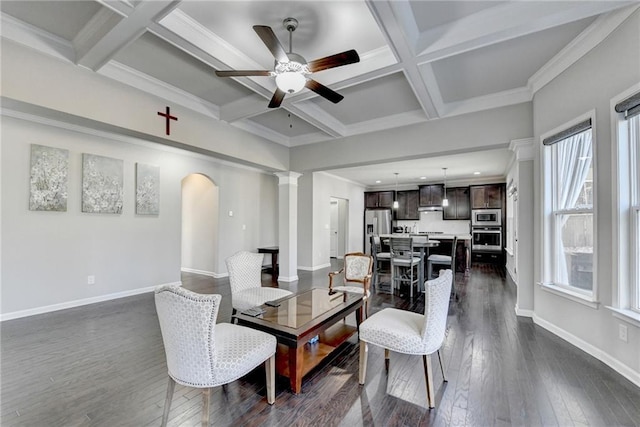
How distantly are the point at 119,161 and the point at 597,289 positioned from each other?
6317 mm

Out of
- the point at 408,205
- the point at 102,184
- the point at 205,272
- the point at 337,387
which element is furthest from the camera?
the point at 408,205

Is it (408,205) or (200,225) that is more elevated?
(408,205)

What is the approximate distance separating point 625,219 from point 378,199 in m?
7.80

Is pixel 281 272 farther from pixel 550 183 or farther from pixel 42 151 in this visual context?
pixel 550 183

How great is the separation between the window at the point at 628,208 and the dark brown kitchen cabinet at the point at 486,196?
21.0 feet

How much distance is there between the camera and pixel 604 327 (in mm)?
2521

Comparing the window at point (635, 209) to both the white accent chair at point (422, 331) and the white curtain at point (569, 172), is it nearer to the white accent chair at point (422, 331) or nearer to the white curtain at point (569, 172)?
the white curtain at point (569, 172)

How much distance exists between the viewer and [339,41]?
268 cm

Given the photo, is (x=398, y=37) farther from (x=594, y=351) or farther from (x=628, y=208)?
(x=594, y=351)

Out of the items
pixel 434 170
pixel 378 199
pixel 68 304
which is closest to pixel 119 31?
pixel 68 304

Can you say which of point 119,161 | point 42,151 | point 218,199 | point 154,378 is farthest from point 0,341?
point 218,199

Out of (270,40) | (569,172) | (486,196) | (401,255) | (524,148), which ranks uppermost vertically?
(270,40)

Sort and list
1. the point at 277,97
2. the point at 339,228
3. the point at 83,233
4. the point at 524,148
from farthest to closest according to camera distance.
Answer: the point at 339,228, the point at 83,233, the point at 524,148, the point at 277,97

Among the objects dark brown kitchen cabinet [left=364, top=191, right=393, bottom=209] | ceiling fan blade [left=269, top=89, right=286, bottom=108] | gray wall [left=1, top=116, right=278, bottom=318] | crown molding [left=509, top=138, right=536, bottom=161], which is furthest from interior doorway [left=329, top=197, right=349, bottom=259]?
ceiling fan blade [left=269, top=89, right=286, bottom=108]
